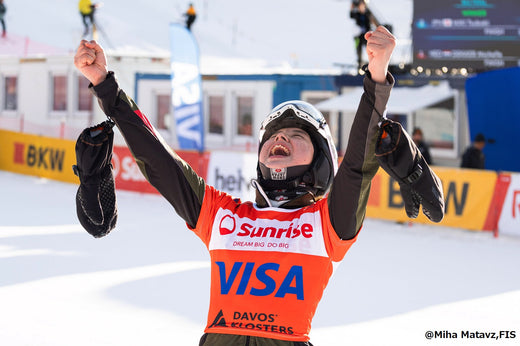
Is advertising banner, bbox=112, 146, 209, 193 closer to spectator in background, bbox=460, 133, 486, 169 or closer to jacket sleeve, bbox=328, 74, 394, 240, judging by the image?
spectator in background, bbox=460, 133, 486, 169

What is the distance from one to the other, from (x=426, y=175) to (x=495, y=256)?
7330mm

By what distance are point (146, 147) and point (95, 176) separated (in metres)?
0.21

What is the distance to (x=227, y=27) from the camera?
58906 mm

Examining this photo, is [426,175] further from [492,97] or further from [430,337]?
[492,97]

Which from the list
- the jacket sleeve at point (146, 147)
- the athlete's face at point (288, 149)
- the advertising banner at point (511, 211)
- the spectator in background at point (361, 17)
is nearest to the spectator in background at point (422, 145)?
the advertising banner at point (511, 211)

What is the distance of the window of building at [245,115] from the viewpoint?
60.0 feet

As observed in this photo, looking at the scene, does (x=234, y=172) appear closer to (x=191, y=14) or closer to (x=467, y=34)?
(x=467, y=34)

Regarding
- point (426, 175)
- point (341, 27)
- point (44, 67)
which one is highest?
point (341, 27)

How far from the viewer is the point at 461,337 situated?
5246mm

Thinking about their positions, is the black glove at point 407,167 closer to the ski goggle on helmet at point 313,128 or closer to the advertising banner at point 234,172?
the ski goggle on helmet at point 313,128

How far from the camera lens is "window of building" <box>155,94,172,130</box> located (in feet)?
64.0

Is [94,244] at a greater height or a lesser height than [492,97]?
lesser

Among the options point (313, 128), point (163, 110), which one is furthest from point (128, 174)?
point (313, 128)

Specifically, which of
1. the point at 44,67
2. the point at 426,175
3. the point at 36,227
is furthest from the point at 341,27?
the point at 426,175
